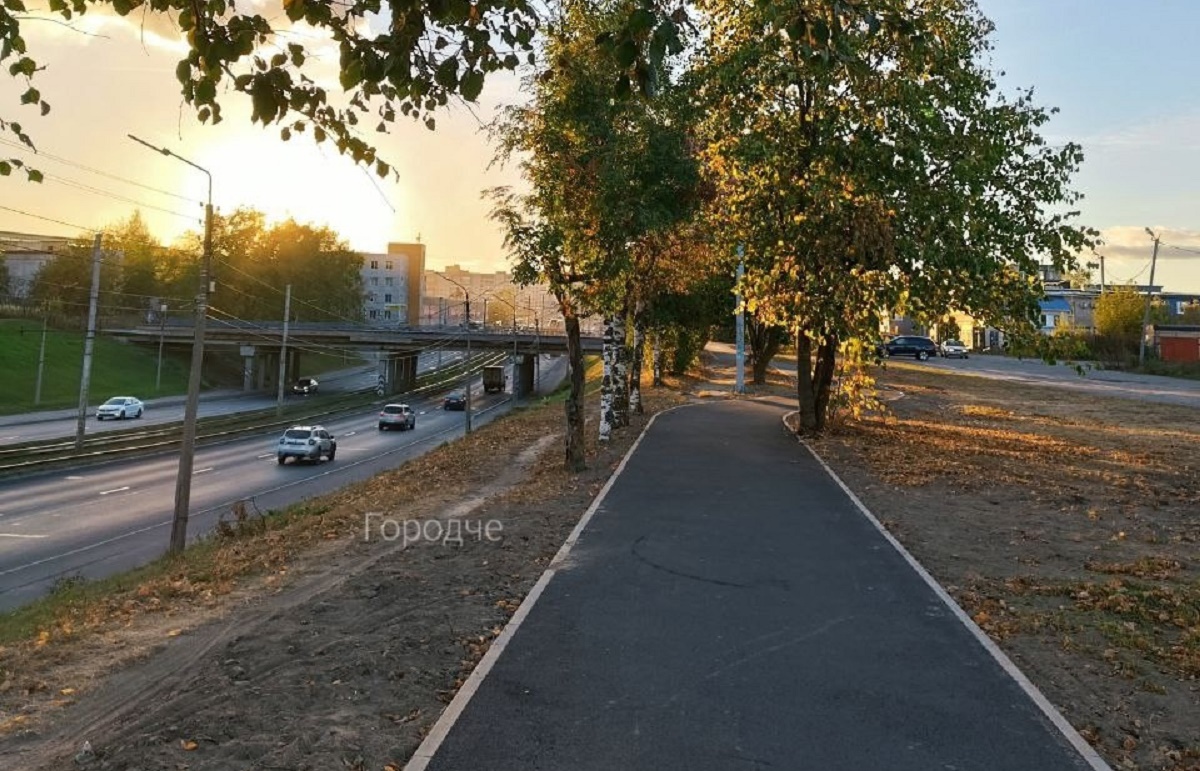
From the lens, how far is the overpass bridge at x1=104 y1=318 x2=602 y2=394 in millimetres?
72000

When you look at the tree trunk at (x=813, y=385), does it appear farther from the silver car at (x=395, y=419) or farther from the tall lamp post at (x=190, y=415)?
the silver car at (x=395, y=419)

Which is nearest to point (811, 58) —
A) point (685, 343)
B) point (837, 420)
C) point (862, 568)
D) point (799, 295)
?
point (862, 568)

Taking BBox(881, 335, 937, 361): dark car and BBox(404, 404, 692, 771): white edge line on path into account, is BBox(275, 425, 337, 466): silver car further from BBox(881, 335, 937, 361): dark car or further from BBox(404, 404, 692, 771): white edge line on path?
BBox(881, 335, 937, 361): dark car

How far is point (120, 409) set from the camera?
54.2m

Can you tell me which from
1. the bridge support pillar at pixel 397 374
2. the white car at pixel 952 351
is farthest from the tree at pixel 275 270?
the white car at pixel 952 351

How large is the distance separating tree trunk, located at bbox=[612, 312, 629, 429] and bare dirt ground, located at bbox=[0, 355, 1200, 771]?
4721mm

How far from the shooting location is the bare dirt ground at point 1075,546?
621 cm

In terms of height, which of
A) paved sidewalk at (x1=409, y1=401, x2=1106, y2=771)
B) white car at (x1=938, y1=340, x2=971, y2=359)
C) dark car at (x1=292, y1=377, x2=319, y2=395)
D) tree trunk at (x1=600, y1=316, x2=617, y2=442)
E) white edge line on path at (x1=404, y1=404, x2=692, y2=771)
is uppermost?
white car at (x1=938, y1=340, x2=971, y2=359)

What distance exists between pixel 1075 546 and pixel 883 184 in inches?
387

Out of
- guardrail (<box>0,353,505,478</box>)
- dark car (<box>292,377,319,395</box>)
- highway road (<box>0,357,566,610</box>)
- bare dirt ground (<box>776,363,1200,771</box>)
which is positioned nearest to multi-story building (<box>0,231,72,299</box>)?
dark car (<box>292,377,319,395</box>)

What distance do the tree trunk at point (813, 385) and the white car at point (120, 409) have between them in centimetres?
4691

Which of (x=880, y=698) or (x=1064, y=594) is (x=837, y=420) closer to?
(x=1064, y=594)

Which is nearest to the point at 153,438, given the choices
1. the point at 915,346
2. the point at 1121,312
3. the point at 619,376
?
the point at 619,376

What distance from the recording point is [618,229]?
57.6 feet
